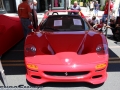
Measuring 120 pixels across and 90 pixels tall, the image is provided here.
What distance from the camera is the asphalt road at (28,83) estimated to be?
2.88 meters

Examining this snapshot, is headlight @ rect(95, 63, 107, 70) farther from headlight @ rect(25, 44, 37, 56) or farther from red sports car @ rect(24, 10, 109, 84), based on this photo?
headlight @ rect(25, 44, 37, 56)

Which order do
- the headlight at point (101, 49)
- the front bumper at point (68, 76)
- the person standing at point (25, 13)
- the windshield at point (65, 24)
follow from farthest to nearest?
1. the person standing at point (25, 13)
2. the windshield at point (65, 24)
3. the headlight at point (101, 49)
4. the front bumper at point (68, 76)

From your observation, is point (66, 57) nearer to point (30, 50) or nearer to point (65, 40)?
point (65, 40)

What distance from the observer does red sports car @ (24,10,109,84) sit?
257 cm

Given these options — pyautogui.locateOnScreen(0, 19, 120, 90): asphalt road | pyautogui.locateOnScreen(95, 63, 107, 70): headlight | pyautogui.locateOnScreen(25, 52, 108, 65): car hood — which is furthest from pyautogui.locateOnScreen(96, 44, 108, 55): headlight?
pyautogui.locateOnScreen(0, 19, 120, 90): asphalt road

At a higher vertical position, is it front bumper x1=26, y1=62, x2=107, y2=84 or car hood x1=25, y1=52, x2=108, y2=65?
car hood x1=25, y1=52, x2=108, y2=65

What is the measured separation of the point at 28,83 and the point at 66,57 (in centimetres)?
101

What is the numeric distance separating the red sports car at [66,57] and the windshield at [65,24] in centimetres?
29

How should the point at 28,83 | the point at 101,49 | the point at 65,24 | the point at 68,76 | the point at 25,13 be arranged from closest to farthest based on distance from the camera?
the point at 68,76
the point at 101,49
the point at 28,83
the point at 65,24
the point at 25,13

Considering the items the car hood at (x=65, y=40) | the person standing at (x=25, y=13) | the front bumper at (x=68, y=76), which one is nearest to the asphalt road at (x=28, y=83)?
the front bumper at (x=68, y=76)

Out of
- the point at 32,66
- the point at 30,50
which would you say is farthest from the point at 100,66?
the point at 30,50

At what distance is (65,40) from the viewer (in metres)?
3.13

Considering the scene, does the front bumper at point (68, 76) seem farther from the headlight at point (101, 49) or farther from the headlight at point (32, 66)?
the headlight at point (101, 49)

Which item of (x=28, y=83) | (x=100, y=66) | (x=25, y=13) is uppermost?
(x=25, y=13)
